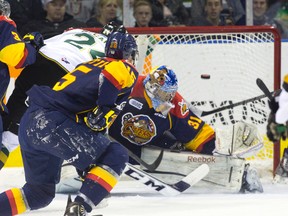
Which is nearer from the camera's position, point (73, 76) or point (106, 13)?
point (73, 76)

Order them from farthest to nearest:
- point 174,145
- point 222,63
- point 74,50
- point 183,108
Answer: point 222,63
point 174,145
point 183,108
point 74,50

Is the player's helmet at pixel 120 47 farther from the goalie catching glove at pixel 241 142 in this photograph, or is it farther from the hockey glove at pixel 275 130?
the goalie catching glove at pixel 241 142

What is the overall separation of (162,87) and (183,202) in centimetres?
64

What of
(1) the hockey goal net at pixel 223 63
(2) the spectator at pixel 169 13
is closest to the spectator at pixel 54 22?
(2) the spectator at pixel 169 13

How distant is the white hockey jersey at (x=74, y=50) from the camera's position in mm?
5070

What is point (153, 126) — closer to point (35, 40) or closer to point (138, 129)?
point (138, 129)

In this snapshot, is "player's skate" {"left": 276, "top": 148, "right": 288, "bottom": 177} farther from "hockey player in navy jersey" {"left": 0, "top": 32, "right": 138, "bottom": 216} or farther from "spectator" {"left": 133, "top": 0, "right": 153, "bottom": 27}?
"hockey player in navy jersey" {"left": 0, "top": 32, "right": 138, "bottom": 216}

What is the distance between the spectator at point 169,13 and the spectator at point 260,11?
47cm

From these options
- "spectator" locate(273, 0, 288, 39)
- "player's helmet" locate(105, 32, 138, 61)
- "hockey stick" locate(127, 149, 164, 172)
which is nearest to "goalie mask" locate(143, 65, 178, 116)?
"hockey stick" locate(127, 149, 164, 172)

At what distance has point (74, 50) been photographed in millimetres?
5109

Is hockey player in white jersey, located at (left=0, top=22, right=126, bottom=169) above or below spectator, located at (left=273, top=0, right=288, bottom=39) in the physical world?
above

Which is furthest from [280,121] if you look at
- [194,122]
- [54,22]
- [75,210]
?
[54,22]

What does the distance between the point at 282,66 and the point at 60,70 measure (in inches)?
67.3

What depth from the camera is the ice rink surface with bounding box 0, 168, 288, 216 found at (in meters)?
4.72
